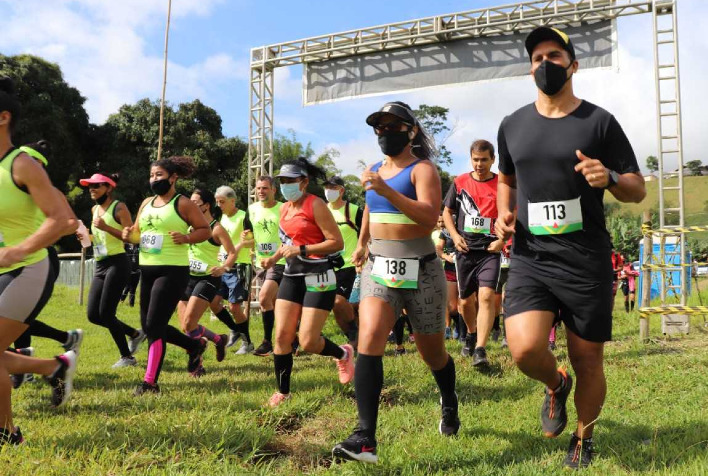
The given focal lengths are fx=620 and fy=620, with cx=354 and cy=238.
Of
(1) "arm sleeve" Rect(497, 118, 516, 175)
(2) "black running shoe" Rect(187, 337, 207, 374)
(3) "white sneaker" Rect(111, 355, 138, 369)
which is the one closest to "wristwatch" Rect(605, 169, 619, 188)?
(1) "arm sleeve" Rect(497, 118, 516, 175)

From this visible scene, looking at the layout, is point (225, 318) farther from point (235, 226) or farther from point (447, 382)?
point (447, 382)

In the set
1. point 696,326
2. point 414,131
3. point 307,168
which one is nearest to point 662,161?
point 696,326

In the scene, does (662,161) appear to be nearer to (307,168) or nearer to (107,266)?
(307,168)

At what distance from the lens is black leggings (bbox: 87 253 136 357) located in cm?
686

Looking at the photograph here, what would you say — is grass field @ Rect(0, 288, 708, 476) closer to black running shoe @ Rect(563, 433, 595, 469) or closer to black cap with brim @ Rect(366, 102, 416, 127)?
black running shoe @ Rect(563, 433, 595, 469)

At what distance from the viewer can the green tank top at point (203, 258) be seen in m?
7.69

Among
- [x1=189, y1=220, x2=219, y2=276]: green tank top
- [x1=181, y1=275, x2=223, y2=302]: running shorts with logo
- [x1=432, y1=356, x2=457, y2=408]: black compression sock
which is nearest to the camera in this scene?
[x1=432, y1=356, x2=457, y2=408]: black compression sock

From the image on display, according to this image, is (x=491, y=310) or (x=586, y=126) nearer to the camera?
(x=586, y=126)

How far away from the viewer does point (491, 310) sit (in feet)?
21.1

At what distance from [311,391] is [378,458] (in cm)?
198

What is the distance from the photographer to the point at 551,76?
330 centimetres

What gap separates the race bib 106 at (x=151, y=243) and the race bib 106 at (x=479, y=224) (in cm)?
321

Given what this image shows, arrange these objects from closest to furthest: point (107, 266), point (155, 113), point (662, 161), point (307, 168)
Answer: point (307, 168) < point (107, 266) < point (662, 161) < point (155, 113)

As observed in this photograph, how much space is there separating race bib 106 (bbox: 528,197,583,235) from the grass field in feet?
4.16
